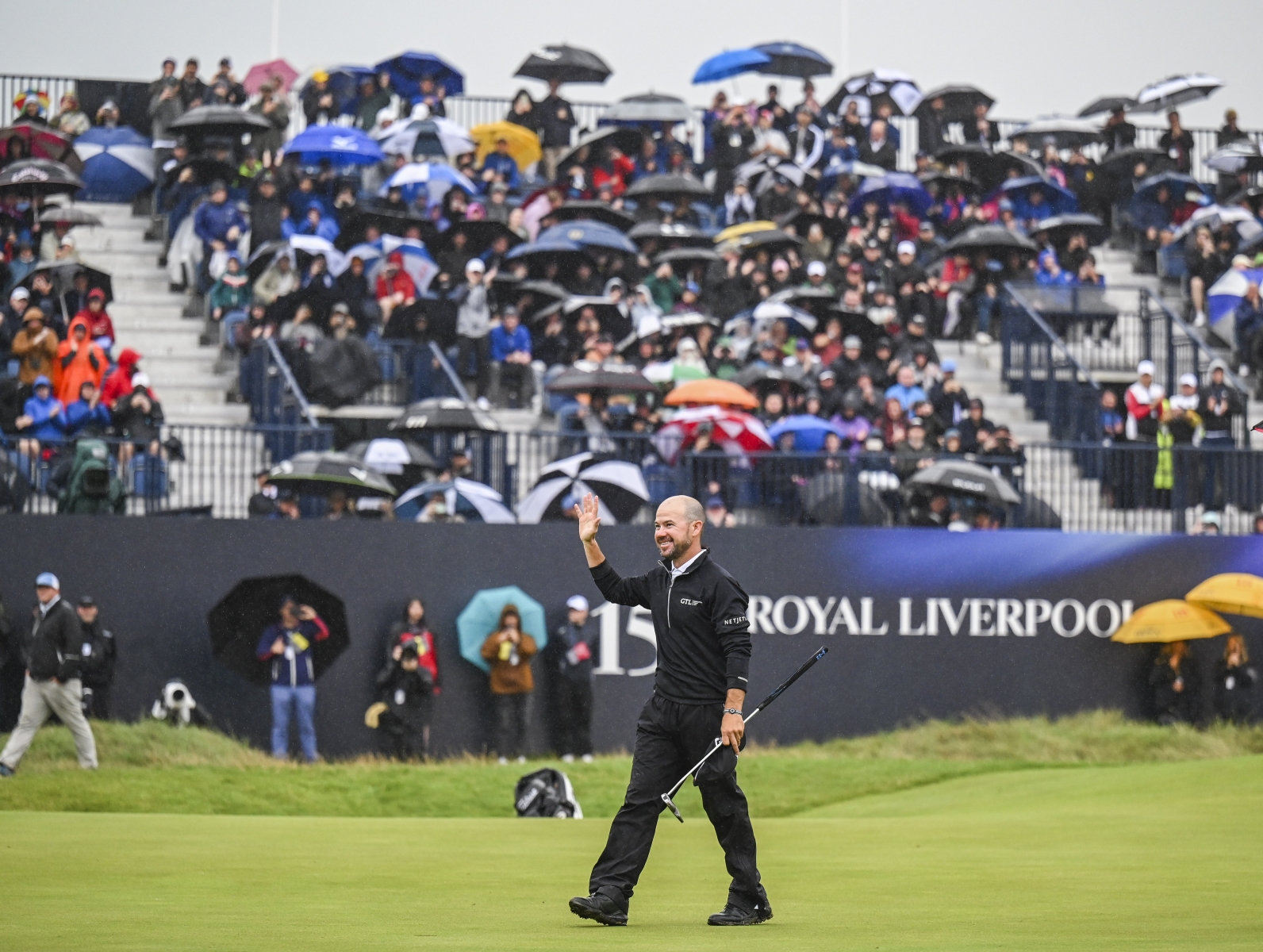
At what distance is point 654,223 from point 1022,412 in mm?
6044

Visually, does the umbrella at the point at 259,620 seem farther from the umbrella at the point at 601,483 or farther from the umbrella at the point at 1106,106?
the umbrella at the point at 1106,106

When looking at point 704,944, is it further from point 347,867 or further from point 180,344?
point 180,344

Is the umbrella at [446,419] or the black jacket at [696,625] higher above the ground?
the umbrella at [446,419]

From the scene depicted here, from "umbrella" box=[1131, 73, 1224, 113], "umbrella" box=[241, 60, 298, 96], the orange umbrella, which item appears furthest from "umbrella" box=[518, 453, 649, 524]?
"umbrella" box=[1131, 73, 1224, 113]

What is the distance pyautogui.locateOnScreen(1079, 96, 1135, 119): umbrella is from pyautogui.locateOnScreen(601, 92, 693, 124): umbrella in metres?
8.17

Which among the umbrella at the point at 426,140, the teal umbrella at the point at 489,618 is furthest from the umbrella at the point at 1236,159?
the teal umbrella at the point at 489,618

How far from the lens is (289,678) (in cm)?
2138

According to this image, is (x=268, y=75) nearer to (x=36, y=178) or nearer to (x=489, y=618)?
(x=36, y=178)

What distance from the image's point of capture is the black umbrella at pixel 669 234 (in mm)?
28281

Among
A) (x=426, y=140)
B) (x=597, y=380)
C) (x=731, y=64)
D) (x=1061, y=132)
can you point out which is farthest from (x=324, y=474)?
(x=1061, y=132)

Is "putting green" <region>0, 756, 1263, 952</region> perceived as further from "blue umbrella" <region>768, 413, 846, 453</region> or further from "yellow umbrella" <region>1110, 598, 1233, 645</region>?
"blue umbrella" <region>768, 413, 846, 453</region>

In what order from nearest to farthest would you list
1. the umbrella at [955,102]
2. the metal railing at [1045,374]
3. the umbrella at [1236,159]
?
the metal railing at [1045,374] < the umbrella at [1236,159] < the umbrella at [955,102]

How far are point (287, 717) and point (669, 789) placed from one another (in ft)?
43.2

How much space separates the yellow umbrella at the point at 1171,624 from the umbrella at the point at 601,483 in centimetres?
609
